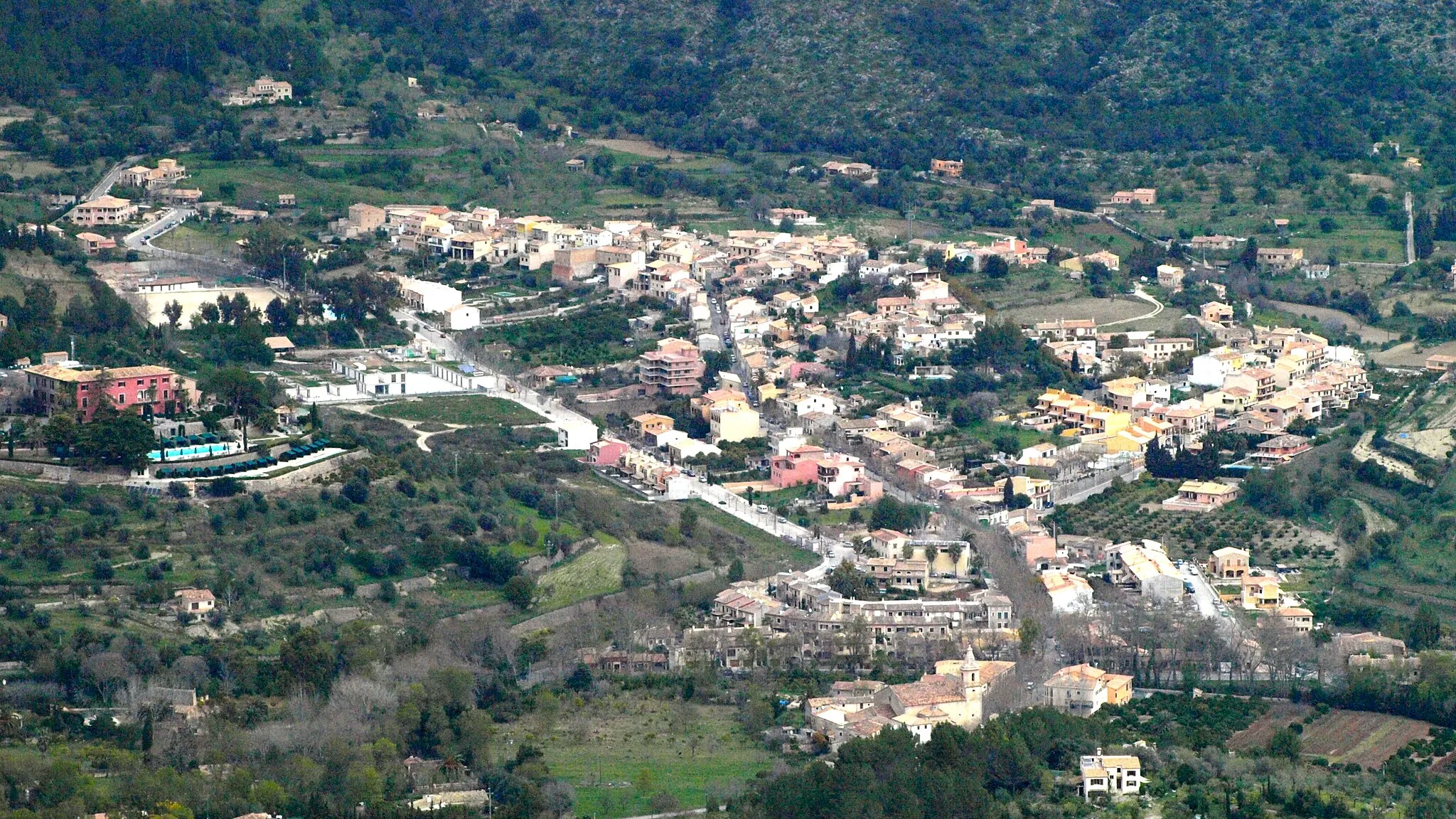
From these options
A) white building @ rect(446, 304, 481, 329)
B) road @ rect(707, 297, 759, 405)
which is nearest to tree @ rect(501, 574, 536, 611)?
road @ rect(707, 297, 759, 405)

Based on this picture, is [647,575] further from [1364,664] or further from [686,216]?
[686,216]

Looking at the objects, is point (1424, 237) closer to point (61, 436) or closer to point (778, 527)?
point (778, 527)

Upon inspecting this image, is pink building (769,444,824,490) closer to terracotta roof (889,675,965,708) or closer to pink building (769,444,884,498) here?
pink building (769,444,884,498)

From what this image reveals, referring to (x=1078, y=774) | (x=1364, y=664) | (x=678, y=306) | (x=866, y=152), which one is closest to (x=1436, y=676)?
(x=1364, y=664)

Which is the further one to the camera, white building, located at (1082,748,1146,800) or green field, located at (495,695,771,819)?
white building, located at (1082,748,1146,800)

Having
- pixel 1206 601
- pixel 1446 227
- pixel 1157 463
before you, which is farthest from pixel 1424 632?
pixel 1446 227
